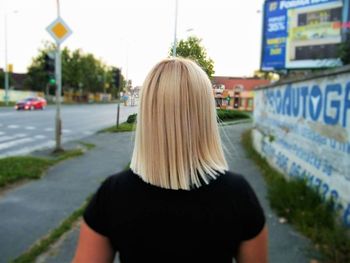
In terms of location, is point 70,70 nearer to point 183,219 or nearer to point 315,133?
point 315,133

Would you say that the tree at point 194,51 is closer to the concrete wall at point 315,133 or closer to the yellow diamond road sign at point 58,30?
the concrete wall at point 315,133

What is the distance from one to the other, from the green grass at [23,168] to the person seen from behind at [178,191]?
6174 mm

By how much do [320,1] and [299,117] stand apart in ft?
15.5

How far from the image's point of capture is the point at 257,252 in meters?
1.49

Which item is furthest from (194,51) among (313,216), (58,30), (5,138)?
(5,138)

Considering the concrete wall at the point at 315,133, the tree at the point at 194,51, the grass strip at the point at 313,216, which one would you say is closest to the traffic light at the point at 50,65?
the concrete wall at the point at 315,133

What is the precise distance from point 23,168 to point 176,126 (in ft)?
24.4

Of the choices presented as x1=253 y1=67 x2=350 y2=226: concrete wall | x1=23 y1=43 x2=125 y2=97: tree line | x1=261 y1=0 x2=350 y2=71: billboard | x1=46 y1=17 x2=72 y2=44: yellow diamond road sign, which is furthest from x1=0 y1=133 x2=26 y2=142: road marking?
x1=23 y1=43 x2=125 y2=97: tree line

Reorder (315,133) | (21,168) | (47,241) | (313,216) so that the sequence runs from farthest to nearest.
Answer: (21,168), (315,133), (313,216), (47,241)

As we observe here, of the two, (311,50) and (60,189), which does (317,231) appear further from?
(311,50)

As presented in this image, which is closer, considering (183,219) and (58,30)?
(183,219)

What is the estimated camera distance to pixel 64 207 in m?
5.86

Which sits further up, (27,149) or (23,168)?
(23,168)

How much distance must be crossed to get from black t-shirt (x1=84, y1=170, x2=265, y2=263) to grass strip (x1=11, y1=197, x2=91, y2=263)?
9.68 feet
